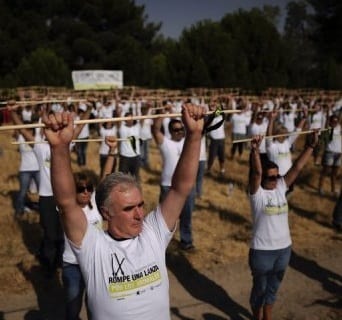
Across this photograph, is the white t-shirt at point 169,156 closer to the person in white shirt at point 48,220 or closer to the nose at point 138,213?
the person in white shirt at point 48,220

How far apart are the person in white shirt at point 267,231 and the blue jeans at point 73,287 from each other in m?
1.76

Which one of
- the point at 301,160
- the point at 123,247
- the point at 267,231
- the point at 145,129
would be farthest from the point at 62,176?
the point at 145,129

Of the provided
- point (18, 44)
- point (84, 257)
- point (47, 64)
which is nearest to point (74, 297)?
point (84, 257)

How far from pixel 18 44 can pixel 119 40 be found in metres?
8.43

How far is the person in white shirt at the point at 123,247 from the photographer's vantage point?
8.43ft

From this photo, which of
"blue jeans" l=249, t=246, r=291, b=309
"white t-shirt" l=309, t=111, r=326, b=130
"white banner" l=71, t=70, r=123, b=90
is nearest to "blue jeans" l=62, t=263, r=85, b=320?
"blue jeans" l=249, t=246, r=291, b=309

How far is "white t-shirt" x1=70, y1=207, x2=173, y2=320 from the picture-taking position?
257 centimetres

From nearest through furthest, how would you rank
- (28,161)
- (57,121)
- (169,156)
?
(57,121) → (169,156) → (28,161)

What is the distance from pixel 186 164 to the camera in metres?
2.75

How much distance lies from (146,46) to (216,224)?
1625 inches

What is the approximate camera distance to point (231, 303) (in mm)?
6020

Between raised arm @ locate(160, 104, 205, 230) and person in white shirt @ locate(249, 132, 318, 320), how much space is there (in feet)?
7.19

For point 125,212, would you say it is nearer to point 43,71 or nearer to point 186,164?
point 186,164

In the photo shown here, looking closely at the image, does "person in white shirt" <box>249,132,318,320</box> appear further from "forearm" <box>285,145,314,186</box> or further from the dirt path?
the dirt path
